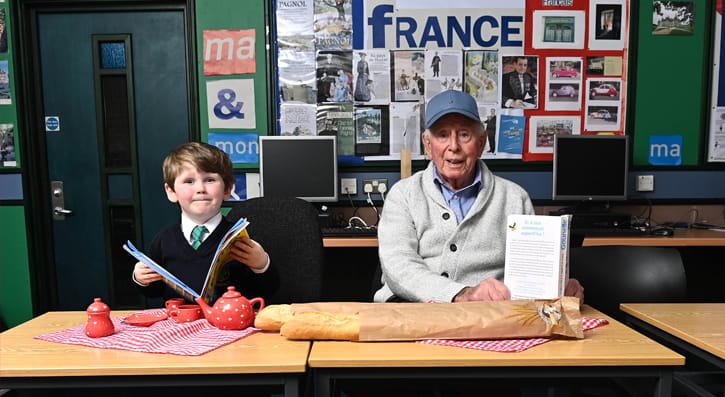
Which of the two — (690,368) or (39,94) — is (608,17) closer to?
(690,368)

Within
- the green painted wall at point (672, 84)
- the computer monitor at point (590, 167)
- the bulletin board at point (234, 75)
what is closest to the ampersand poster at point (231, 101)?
the bulletin board at point (234, 75)

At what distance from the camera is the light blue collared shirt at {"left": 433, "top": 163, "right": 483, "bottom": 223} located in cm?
161

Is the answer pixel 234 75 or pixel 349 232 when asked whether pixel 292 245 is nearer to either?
pixel 349 232

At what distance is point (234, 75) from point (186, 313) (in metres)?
2.00

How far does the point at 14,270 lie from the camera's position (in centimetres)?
288

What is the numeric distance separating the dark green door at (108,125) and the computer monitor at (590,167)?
7.53 feet

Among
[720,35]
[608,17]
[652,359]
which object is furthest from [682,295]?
[720,35]

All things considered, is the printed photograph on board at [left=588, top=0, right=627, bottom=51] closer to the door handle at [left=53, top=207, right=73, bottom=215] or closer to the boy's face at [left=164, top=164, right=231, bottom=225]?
the boy's face at [left=164, top=164, right=231, bottom=225]

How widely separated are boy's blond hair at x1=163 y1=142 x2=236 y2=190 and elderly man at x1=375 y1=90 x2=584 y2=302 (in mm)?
579

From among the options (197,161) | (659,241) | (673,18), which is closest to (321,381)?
(197,161)

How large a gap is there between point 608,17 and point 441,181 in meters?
1.99

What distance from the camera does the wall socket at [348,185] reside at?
2848mm

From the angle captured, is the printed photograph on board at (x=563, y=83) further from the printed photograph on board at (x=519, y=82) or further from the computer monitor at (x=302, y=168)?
the computer monitor at (x=302, y=168)

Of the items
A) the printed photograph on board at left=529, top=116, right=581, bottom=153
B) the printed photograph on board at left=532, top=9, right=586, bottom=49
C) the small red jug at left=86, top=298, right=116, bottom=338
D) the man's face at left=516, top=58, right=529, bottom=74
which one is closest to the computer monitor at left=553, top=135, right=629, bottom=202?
the printed photograph on board at left=529, top=116, right=581, bottom=153
